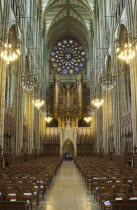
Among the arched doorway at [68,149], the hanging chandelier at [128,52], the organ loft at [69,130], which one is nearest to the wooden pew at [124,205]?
the organ loft at [69,130]

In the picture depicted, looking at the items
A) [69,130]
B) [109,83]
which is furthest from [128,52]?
[69,130]

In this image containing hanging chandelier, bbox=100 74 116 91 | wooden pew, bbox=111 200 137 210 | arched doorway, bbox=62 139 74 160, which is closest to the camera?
wooden pew, bbox=111 200 137 210

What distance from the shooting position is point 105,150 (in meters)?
33.3

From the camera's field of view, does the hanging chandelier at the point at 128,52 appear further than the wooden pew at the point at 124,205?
Yes

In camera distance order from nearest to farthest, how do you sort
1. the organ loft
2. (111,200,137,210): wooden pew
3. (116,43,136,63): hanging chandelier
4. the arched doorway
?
(111,200,137,210): wooden pew < the organ loft < (116,43,136,63): hanging chandelier < the arched doorway

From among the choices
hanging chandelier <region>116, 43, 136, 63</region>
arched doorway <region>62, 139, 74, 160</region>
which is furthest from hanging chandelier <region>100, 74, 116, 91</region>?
arched doorway <region>62, 139, 74, 160</region>

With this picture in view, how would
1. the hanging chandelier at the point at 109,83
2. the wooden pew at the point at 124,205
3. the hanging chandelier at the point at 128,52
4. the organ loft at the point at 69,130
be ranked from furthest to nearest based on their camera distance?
the hanging chandelier at the point at 109,83 → the hanging chandelier at the point at 128,52 → the organ loft at the point at 69,130 → the wooden pew at the point at 124,205

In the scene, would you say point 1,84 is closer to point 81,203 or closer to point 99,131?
point 81,203

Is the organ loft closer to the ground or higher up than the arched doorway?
higher up

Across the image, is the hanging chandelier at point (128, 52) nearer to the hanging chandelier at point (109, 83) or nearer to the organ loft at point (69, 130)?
the organ loft at point (69, 130)

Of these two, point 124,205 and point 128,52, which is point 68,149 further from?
point 124,205

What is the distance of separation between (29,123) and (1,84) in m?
15.7

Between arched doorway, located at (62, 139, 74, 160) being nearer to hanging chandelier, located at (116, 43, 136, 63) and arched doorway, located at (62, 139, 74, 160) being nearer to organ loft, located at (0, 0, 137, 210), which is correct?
organ loft, located at (0, 0, 137, 210)

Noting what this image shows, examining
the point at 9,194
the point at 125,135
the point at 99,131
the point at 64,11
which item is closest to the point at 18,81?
the point at 125,135
